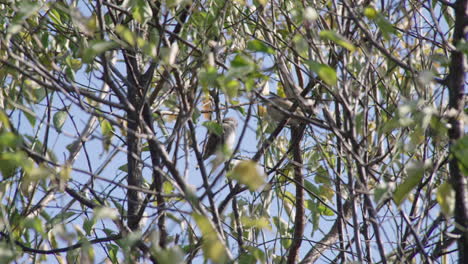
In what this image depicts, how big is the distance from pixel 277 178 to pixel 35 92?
4.53ft

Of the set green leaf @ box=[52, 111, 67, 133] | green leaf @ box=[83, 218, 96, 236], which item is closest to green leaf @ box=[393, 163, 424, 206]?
green leaf @ box=[83, 218, 96, 236]

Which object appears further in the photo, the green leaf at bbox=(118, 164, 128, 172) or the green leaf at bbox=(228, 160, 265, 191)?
the green leaf at bbox=(118, 164, 128, 172)

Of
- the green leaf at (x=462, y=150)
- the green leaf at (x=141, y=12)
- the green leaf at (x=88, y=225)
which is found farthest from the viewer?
the green leaf at (x=88, y=225)

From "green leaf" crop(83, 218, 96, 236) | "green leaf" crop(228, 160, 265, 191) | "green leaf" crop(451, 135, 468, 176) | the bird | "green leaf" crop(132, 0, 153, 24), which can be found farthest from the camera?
the bird

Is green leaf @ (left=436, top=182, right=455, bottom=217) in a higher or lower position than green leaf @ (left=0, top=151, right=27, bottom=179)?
lower

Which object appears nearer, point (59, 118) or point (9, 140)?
point (9, 140)

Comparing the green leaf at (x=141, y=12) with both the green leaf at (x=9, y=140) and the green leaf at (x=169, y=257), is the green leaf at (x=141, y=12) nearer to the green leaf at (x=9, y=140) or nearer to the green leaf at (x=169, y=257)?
the green leaf at (x=9, y=140)

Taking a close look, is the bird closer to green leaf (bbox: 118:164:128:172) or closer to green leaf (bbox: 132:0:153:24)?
green leaf (bbox: 118:164:128:172)

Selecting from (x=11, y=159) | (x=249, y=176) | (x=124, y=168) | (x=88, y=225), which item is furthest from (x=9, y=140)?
(x=124, y=168)

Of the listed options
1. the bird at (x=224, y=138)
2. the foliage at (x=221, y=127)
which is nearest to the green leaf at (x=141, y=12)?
the foliage at (x=221, y=127)

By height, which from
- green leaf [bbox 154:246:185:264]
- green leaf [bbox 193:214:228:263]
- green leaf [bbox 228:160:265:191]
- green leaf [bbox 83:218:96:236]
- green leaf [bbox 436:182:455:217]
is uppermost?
green leaf [bbox 83:218:96:236]

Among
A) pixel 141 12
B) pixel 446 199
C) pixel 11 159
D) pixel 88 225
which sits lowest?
pixel 446 199

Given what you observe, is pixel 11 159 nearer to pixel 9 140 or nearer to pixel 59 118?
pixel 9 140

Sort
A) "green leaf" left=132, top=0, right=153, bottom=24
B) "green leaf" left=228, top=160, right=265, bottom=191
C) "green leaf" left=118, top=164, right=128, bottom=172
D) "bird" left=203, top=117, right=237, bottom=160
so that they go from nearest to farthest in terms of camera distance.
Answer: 1. "green leaf" left=228, top=160, right=265, bottom=191
2. "green leaf" left=132, top=0, right=153, bottom=24
3. "green leaf" left=118, top=164, right=128, bottom=172
4. "bird" left=203, top=117, right=237, bottom=160
